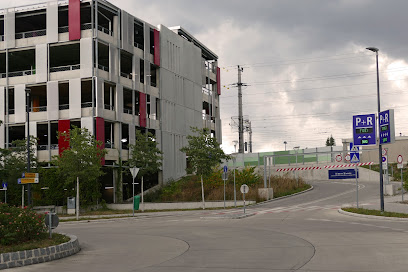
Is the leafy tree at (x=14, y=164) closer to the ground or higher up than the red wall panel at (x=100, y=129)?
closer to the ground

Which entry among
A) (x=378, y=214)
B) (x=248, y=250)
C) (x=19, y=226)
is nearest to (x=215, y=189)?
(x=378, y=214)

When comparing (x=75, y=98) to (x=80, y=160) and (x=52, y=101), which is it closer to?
(x=52, y=101)

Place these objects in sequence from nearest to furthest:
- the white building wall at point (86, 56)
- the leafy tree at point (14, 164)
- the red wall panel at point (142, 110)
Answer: the leafy tree at point (14, 164)
the white building wall at point (86, 56)
the red wall panel at point (142, 110)

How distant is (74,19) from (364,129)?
2624 cm

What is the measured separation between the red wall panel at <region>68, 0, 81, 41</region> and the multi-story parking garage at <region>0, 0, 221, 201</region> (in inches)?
3.3

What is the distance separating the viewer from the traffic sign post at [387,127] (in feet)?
84.4

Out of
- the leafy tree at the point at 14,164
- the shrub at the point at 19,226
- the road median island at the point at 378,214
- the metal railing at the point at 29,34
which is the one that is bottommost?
the road median island at the point at 378,214

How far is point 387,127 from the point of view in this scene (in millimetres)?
26016

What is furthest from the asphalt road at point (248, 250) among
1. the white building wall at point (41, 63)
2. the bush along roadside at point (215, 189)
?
the white building wall at point (41, 63)

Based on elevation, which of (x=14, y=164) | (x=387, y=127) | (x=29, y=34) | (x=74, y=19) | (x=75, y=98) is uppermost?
(x=74, y=19)

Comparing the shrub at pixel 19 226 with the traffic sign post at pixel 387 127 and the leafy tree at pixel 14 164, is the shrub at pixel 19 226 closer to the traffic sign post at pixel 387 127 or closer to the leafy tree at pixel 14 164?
the traffic sign post at pixel 387 127

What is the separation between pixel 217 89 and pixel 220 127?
554 centimetres

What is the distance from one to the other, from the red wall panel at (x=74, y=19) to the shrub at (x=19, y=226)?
2994 centimetres

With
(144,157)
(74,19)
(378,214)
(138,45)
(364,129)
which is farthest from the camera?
(138,45)
